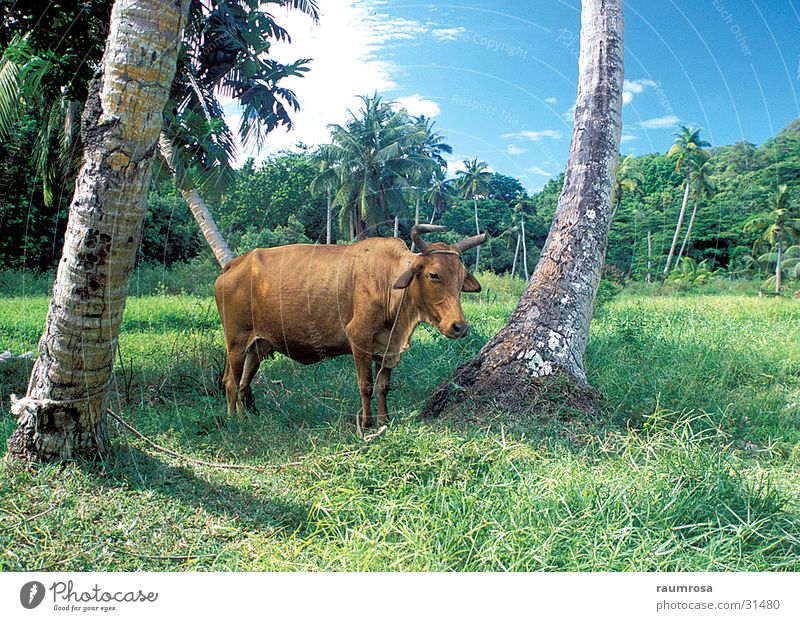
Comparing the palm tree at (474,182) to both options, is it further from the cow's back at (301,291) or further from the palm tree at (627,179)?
the palm tree at (627,179)

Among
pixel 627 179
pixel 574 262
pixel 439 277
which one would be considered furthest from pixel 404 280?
pixel 627 179

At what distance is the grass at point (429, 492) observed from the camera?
10.2ft

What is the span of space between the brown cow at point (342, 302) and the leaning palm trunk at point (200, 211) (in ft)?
0.53

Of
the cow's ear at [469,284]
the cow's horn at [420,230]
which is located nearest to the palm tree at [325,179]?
the cow's horn at [420,230]

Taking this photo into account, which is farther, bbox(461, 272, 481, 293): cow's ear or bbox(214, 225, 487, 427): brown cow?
bbox(461, 272, 481, 293): cow's ear

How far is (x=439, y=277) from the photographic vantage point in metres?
4.58

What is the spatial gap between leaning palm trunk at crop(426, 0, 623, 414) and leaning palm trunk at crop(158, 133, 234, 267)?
8.06 ft

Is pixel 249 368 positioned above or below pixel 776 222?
below

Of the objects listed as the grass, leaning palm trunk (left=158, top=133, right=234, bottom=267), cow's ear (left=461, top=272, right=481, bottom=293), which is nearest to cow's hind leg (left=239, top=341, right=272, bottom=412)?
the grass

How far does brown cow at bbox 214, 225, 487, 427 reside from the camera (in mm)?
4629

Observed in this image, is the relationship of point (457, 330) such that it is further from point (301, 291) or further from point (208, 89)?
point (208, 89)

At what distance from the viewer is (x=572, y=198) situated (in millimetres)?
5891

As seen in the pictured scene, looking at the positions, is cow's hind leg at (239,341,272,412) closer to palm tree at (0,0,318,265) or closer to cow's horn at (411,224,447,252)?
palm tree at (0,0,318,265)

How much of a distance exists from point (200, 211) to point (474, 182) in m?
2.45
